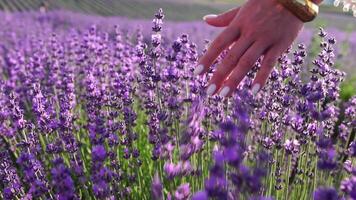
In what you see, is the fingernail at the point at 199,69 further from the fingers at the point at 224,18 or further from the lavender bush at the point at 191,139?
the fingers at the point at 224,18

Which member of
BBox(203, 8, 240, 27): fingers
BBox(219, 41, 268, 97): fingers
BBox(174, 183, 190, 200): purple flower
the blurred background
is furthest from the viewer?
the blurred background

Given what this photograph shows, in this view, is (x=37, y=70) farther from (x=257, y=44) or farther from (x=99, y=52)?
(x=257, y=44)

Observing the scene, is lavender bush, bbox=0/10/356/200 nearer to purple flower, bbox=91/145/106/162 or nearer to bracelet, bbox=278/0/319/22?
purple flower, bbox=91/145/106/162

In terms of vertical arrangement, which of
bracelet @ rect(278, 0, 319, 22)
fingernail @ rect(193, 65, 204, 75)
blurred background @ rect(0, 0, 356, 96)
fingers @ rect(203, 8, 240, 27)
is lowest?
blurred background @ rect(0, 0, 356, 96)

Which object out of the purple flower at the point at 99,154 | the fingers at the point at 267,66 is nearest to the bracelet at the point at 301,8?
the fingers at the point at 267,66

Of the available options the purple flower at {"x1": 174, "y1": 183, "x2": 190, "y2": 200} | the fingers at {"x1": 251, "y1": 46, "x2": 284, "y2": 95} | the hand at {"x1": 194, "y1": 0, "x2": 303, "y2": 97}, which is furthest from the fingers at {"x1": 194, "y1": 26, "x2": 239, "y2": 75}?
the purple flower at {"x1": 174, "y1": 183, "x2": 190, "y2": 200}

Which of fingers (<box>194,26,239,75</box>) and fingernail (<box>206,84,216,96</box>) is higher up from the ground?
fingers (<box>194,26,239,75</box>)

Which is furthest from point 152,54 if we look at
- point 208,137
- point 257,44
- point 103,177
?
point 257,44
